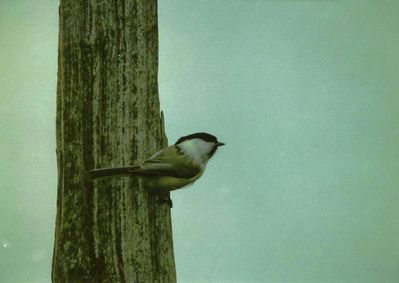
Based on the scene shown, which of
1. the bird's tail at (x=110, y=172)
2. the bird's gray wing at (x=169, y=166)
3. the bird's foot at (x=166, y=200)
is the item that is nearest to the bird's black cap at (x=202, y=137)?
the bird's gray wing at (x=169, y=166)

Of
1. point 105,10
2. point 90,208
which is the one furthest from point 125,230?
point 105,10

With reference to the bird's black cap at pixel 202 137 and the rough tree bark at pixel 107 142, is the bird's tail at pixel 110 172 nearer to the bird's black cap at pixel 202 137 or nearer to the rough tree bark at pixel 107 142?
the rough tree bark at pixel 107 142

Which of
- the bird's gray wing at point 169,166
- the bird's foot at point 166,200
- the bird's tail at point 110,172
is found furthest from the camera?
the bird's foot at point 166,200

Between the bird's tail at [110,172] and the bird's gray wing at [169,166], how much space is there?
3 centimetres

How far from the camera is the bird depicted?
8.61 ft

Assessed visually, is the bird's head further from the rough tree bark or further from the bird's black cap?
the rough tree bark

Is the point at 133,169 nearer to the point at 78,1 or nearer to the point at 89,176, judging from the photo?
the point at 89,176

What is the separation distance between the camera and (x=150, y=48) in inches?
112

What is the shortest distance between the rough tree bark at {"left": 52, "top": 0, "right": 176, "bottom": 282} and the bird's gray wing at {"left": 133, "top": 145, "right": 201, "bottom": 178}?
0.07m

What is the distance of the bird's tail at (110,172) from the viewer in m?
2.56

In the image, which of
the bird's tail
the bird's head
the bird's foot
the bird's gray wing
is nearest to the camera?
the bird's tail

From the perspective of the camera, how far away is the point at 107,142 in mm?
2691

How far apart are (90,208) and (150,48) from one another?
0.89 metres

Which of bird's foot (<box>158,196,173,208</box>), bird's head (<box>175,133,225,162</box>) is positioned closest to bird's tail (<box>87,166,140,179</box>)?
bird's foot (<box>158,196,173,208</box>)
